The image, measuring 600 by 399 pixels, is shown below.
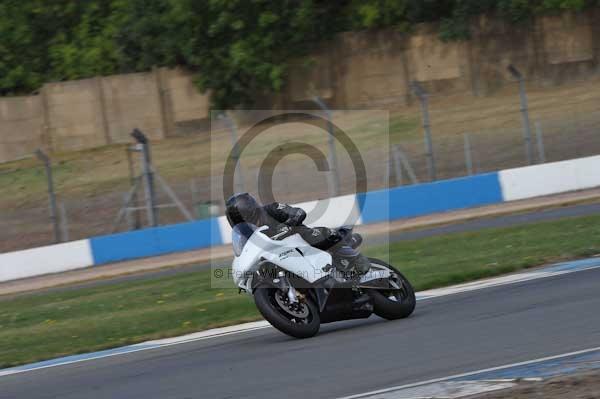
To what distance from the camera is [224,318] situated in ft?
37.0

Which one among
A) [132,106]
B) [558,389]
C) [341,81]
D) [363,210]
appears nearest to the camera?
[558,389]

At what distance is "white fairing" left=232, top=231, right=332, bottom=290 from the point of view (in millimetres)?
8531

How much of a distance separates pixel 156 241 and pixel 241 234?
41.5ft

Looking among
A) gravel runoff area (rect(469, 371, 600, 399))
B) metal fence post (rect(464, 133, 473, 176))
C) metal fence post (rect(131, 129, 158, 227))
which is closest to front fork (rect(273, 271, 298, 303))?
gravel runoff area (rect(469, 371, 600, 399))

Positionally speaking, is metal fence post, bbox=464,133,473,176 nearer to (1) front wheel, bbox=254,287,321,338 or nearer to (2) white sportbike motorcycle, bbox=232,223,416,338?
(2) white sportbike motorcycle, bbox=232,223,416,338

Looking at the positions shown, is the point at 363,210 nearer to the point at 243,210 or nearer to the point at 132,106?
the point at 243,210

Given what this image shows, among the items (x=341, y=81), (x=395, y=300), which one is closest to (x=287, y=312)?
(x=395, y=300)

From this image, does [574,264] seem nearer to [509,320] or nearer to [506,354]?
[509,320]

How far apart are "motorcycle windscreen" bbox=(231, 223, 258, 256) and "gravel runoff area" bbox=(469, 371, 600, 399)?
3280 mm

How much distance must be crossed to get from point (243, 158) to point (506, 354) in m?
18.5

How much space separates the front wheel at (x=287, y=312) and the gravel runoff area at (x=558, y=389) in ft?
9.13

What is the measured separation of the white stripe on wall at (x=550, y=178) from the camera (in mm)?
21484

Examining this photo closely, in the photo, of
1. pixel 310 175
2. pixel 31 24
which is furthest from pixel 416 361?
pixel 31 24

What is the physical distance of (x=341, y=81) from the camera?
3441cm
